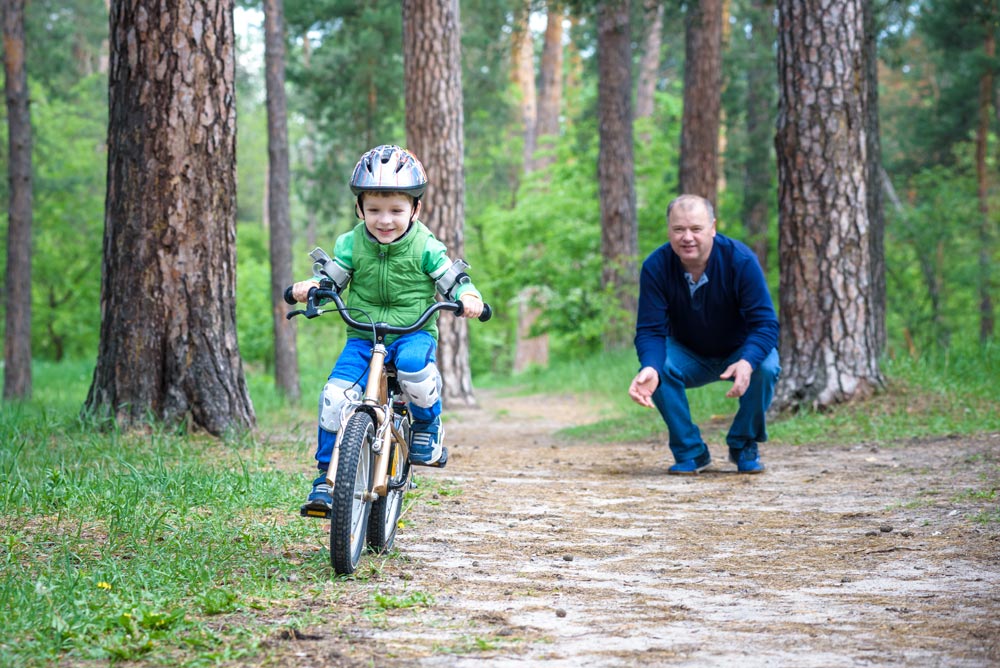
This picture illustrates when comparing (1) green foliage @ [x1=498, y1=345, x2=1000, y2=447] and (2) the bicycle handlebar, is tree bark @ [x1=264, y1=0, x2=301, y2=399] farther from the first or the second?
(2) the bicycle handlebar

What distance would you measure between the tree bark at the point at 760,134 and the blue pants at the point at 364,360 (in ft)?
62.9

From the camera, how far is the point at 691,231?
277 inches

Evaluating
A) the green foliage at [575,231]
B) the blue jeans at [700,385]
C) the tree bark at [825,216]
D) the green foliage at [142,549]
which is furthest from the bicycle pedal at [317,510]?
the green foliage at [575,231]

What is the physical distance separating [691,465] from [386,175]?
3846mm

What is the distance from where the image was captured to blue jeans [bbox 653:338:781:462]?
24.0 ft

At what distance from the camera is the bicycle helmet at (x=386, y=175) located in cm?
459

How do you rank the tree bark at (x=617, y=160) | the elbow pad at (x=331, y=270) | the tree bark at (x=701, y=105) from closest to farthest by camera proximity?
the elbow pad at (x=331, y=270), the tree bark at (x=701, y=105), the tree bark at (x=617, y=160)

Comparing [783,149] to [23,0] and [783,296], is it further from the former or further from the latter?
[23,0]

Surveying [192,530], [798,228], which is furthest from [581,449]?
[192,530]

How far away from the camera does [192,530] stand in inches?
187

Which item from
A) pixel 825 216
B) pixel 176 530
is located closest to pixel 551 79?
pixel 825 216

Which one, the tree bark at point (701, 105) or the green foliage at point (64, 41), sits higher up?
the green foliage at point (64, 41)

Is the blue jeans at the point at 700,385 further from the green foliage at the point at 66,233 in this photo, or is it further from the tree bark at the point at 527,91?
the tree bark at the point at 527,91

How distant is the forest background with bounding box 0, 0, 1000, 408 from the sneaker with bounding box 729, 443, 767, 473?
1231 cm
